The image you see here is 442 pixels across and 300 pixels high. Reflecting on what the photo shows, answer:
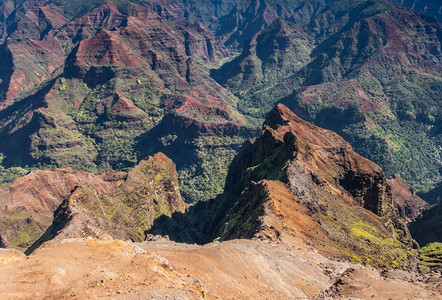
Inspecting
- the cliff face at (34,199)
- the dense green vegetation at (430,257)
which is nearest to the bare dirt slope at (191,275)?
the dense green vegetation at (430,257)

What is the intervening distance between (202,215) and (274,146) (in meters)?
46.1

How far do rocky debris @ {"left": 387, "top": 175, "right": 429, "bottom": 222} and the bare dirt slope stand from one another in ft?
404

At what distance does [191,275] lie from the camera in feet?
124

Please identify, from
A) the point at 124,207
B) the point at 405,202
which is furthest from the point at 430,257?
the point at 405,202

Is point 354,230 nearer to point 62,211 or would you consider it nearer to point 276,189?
point 276,189

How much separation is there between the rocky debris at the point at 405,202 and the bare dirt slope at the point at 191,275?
123230 mm

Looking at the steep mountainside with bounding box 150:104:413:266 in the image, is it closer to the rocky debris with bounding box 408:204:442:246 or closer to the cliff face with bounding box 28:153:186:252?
the cliff face with bounding box 28:153:186:252

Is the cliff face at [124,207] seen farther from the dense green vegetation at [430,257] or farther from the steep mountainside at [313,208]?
the dense green vegetation at [430,257]

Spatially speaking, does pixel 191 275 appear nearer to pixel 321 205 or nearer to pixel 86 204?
pixel 321 205

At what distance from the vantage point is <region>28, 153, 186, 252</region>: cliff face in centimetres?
8319

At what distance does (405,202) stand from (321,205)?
11697 cm

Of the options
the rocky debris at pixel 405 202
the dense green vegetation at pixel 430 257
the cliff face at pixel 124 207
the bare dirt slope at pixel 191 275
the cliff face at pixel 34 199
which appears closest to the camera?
the bare dirt slope at pixel 191 275

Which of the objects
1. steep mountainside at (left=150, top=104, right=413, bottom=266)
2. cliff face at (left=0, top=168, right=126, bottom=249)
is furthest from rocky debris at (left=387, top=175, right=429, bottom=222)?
cliff face at (left=0, top=168, right=126, bottom=249)

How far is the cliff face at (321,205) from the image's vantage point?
66.4m
